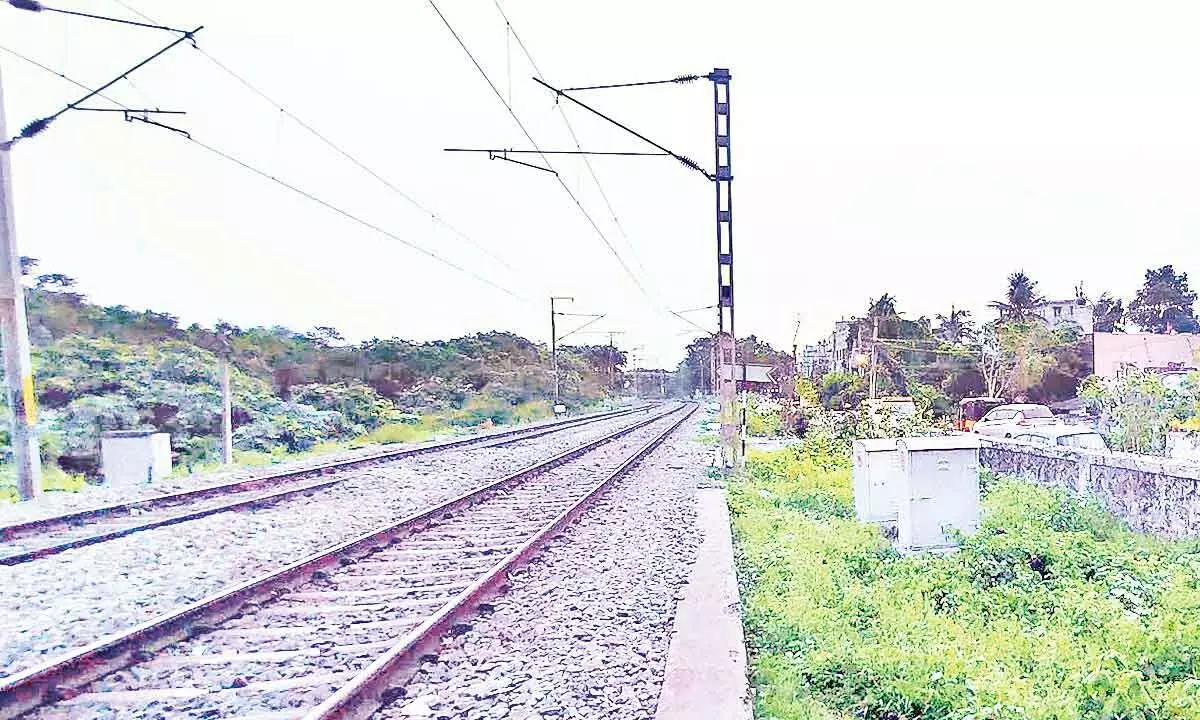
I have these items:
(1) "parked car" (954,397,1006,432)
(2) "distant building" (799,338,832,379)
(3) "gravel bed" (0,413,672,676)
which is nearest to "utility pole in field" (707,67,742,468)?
(3) "gravel bed" (0,413,672,676)

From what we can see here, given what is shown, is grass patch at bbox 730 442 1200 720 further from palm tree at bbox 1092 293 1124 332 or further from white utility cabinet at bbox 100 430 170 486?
palm tree at bbox 1092 293 1124 332

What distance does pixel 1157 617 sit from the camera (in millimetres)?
6070

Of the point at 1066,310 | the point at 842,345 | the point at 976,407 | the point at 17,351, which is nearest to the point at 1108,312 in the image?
the point at 1066,310

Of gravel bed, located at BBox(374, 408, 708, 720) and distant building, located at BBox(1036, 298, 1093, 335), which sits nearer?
gravel bed, located at BBox(374, 408, 708, 720)

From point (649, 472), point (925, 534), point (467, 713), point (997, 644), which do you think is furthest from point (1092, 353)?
point (467, 713)

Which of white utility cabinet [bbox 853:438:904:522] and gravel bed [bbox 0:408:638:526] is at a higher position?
white utility cabinet [bbox 853:438:904:522]

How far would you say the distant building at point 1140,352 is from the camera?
147ft

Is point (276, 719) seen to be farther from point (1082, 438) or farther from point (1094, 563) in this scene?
point (1082, 438)

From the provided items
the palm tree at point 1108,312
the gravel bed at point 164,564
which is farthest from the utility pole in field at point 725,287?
the palm tree at point 1108,312

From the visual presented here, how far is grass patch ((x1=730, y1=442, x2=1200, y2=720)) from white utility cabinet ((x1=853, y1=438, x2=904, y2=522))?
0.38 meters

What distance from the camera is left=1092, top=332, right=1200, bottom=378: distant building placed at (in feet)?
147

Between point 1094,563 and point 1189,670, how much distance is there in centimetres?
291

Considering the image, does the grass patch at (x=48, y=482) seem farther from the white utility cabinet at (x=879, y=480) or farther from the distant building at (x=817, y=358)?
the distant building at (x=817, y=358)

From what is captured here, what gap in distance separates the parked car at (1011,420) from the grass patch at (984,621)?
17803mm
